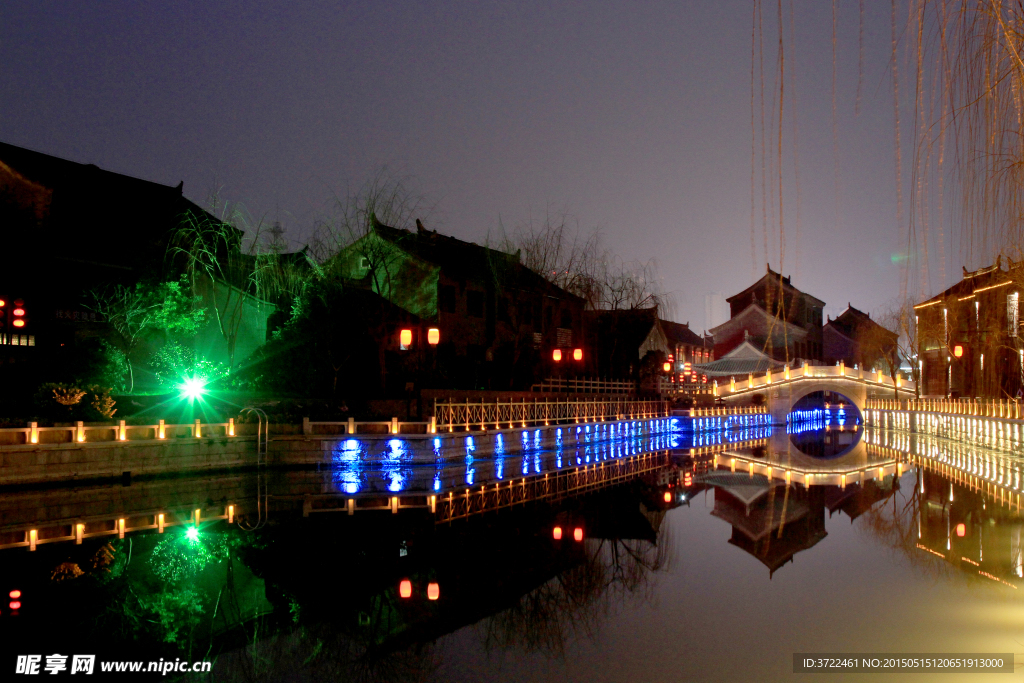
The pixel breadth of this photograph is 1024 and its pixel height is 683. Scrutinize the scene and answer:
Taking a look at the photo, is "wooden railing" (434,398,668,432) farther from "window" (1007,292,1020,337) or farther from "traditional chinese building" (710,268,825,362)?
"traditional chinese building" (710,268,825,362)

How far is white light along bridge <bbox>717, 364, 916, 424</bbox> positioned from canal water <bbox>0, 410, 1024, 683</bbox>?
24999mm

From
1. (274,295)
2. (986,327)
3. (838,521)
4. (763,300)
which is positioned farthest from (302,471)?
(763,300)

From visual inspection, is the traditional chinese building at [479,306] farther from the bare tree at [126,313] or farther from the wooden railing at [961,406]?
the wooden railing at [961,406]

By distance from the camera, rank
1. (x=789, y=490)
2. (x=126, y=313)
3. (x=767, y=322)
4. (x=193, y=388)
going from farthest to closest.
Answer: (x=767, y=322) < (x=126, y=313) < (x=193, y=388) < (x=789, y=490)

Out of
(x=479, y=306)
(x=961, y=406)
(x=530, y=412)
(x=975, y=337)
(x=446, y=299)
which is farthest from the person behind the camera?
(x=479, y=306)

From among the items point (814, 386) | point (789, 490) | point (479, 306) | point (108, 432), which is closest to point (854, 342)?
point (814, 386)

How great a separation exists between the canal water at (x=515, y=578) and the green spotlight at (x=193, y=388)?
14.6 ft

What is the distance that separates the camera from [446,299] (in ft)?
93.4

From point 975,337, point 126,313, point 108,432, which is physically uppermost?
point 126,313

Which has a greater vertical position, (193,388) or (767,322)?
(767,322)

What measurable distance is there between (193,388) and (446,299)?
411 inches

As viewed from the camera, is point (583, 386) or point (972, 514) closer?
point (972, 514)

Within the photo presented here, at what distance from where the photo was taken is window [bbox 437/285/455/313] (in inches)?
1106

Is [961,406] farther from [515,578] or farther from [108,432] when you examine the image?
[108,432]
